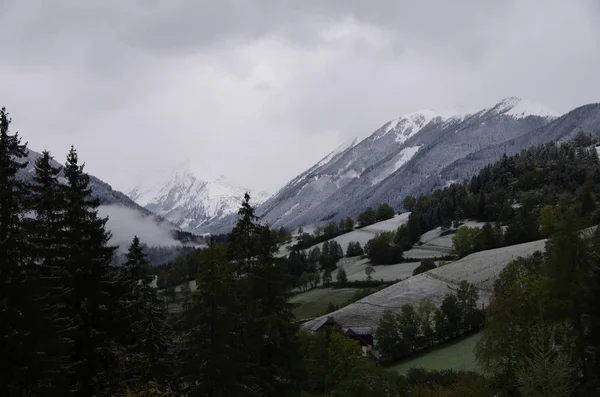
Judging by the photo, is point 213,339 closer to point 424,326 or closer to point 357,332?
point 424,326

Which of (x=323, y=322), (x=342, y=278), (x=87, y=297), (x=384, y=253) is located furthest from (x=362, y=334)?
(x=87, y=297)

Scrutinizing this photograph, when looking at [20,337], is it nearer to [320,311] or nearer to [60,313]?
[60,313]

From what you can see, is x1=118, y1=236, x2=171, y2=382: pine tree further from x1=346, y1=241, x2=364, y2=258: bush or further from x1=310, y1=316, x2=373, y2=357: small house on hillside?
x1=346, y1=241, x2=364, y2=258: bush

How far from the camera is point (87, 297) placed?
27266 mm

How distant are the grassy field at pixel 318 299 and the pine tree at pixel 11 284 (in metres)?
103

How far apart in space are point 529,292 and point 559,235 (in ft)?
24.9

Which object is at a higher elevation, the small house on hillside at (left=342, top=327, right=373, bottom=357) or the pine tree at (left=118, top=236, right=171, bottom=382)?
the pine tree at (left=118, top=236, right=171, bottom=382)

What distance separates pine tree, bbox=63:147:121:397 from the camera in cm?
2661

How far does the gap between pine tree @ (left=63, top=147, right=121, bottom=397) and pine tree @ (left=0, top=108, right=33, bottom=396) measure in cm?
360

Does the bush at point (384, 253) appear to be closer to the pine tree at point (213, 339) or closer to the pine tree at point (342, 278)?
the pine tree at point (342, 278)

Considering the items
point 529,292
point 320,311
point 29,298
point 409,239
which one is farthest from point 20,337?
point 409,239

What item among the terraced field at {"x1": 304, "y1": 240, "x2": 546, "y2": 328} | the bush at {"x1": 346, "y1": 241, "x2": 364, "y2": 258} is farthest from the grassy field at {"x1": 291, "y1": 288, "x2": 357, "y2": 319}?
the bush at {"x1": 346, "y1": 241, "x2": 364, "y2": 258}

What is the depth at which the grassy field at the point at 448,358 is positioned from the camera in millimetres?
70000

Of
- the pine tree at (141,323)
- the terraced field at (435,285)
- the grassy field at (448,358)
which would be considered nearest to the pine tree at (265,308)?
the pine tree at (141,323)
